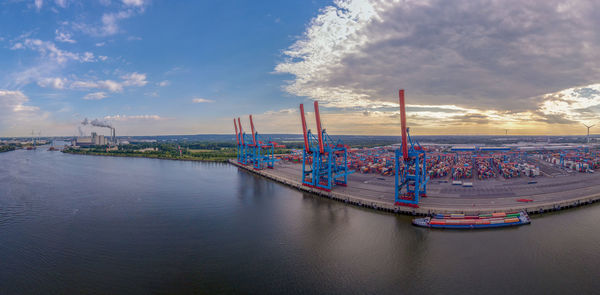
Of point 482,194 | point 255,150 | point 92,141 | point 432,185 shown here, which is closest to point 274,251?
point 482,194

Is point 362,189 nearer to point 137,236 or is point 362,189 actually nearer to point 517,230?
point 517,230

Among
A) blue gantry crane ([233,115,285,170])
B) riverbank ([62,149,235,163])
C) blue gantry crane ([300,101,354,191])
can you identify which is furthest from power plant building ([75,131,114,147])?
blue gantry crane ([300,101,354,191])

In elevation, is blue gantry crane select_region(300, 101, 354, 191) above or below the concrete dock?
above

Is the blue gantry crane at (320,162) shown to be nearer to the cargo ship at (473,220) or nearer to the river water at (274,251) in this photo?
the river water at (274,251)

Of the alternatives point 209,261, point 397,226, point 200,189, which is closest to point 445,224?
point 397,226

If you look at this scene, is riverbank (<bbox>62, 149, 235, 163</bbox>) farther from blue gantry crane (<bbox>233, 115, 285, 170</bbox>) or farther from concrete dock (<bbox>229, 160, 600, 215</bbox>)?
concrete dock (<bbox>229, 160, 600, 215</bbox>)

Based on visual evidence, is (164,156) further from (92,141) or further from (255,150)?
(92,141)

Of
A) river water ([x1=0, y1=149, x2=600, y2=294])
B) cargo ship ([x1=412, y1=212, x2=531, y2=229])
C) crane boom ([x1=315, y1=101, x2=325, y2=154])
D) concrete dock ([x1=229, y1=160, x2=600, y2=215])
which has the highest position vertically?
crane boom ([x1=315, y1=101, x2=325, y2=154])
